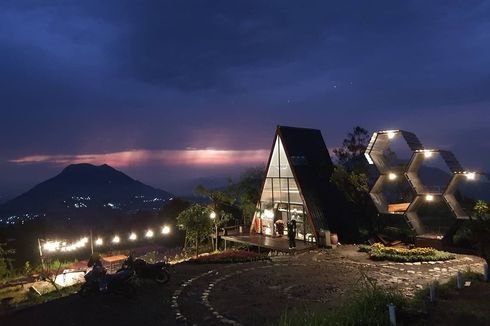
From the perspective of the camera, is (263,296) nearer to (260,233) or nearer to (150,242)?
(260,233)

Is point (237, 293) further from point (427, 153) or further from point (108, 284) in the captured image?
point (427, 153)

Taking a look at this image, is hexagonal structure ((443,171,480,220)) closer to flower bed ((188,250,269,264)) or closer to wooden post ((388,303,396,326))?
flower bed ((188,250,269,264))

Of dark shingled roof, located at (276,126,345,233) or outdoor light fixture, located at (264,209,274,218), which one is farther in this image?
outdoor light fixture, located at (264,209,274,218)

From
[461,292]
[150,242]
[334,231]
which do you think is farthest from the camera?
[150,242]

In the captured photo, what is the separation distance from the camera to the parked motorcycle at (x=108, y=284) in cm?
1253

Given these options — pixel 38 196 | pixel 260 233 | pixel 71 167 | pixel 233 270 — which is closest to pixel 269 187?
pixel 260 233

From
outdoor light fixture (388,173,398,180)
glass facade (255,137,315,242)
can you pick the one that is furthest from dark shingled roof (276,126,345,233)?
outdoor light fixture (388,173,398,180)

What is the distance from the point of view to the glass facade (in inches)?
954

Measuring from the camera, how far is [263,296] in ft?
39.8

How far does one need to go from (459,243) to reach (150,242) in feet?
103

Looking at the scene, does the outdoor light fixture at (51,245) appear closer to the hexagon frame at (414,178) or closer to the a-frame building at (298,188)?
the a-frame building at (298,188)

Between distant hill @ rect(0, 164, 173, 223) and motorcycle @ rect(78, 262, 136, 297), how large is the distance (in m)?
94.1

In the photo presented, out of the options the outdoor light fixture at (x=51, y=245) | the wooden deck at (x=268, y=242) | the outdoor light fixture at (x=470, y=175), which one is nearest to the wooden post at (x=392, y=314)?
the outdoor light fixture at (x=470, y=175)

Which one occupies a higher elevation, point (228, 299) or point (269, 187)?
point (269, 187)
